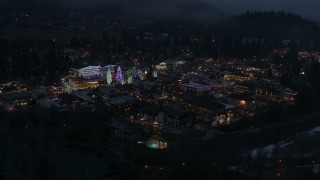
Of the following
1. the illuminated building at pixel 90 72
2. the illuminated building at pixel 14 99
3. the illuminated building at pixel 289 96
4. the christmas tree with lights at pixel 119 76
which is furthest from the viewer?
the illuminated building at pixel 90 72

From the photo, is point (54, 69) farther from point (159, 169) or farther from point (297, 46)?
point (297, 46)

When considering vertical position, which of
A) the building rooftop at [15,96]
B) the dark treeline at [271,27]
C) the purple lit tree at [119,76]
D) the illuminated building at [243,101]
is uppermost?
the dark treeline at [271,27]

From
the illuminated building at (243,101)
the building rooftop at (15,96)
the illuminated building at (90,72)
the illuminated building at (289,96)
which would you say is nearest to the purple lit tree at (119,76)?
the illuminated building at (90,72)

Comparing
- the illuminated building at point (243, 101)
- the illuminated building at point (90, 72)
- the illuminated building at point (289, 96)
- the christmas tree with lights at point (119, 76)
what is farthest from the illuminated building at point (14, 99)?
the illuminated building at point (289, 96)

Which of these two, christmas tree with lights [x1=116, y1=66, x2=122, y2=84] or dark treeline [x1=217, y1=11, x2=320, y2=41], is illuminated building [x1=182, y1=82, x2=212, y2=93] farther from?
dark treeline [x1=217, y1=11, x2=320, y2=41]

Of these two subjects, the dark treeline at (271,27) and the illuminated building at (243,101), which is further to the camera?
the dark treeline at (271,27)

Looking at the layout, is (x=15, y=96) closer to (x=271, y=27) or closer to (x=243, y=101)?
(x=243, y=101)

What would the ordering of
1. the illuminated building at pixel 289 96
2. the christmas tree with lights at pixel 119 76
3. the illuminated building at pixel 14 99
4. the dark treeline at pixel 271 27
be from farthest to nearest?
the dark treeline at pixel 271 27
the christmas tree with lights at pixel 119 76
the illuminated building at pixel 289 96
the illuminated building at pixel 14 99

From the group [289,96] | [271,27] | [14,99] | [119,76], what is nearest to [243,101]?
[289,96]

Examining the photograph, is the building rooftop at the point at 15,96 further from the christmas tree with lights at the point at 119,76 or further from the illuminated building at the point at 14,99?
the christmas tree with lights at the point at 119,76

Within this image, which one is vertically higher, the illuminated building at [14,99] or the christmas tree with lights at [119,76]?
the christmas tree with lights at [119,76]

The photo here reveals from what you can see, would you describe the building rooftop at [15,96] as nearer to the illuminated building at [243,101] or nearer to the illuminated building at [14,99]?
the illuminated building at [14,99]
